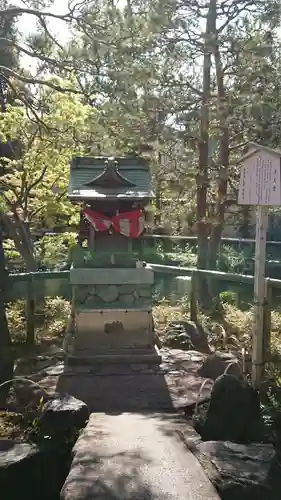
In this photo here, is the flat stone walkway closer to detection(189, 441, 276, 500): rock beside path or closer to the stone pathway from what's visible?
detection(189, 441, 276, 500): rock beside path

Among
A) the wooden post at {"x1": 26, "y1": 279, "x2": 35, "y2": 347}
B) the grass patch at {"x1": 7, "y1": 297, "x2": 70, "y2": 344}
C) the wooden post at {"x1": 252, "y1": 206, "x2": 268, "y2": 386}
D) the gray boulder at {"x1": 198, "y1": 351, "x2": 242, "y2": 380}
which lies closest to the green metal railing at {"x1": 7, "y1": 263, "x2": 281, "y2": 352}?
the wooden post at {"x1": 26, "y1": 279, "x2": 35, "y2": 347}

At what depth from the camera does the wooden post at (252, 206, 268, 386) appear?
5.54 m

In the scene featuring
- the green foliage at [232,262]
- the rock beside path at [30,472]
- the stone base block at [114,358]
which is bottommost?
the rock beside path at [30,472]

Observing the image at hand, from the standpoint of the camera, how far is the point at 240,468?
12.7 ft

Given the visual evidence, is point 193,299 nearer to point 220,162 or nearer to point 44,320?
point 44,320

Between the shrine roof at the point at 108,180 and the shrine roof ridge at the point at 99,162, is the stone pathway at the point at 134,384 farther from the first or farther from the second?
the shrine roof ridge at the point at 99,162

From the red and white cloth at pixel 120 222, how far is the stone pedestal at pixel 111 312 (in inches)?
21.2

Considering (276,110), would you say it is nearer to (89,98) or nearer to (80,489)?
(89,98)

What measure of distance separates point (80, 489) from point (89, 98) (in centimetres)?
479

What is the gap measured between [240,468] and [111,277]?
3.96 metres

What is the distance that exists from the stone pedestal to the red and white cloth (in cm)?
54

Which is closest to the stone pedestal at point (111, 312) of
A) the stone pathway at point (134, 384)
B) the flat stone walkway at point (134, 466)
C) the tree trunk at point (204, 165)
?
the stone pathway at point (134, 384)

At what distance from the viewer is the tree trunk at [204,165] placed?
10113 mm

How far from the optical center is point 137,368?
6992mm
